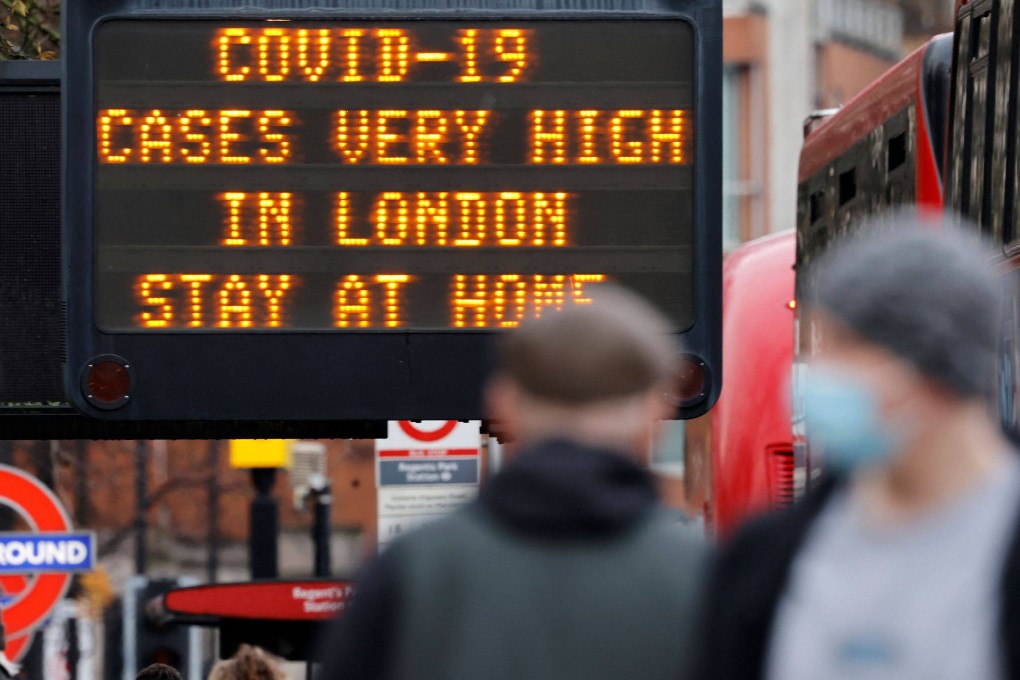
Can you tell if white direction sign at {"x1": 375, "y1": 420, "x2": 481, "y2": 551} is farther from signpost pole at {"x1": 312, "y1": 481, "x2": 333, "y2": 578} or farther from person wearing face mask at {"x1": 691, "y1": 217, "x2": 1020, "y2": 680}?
person wearing face mask at {"x1": 691, "y1": 217, "x2": 1020, "y2": 680}

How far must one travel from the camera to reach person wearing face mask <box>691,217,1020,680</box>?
2.85 meters

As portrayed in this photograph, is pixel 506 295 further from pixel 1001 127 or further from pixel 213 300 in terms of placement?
pixel 1001 127

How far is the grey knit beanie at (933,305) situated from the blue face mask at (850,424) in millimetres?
66

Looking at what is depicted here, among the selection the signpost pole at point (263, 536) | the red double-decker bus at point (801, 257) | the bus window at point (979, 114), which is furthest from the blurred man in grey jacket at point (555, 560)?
the signpost pole at point (263, 536)

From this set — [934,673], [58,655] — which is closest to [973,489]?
[934,673]

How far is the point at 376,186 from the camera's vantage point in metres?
6.64

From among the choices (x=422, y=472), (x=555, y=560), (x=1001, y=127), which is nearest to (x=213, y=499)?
(x=422, y=472)

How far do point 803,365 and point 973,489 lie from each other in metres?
8.57

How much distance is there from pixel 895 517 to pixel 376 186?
3.86 m

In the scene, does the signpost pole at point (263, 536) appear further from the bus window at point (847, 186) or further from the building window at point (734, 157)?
the building window at point (734, 157)

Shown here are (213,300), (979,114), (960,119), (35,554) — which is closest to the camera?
(213,300)

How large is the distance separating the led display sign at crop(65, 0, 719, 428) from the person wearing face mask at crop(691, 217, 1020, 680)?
362 cm

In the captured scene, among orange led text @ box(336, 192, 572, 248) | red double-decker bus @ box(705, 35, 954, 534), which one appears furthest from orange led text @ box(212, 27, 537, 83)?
red double-decker bus @ box(705, 35, 954, 534)

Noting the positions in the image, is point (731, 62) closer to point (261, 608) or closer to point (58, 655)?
point (58, 655)
